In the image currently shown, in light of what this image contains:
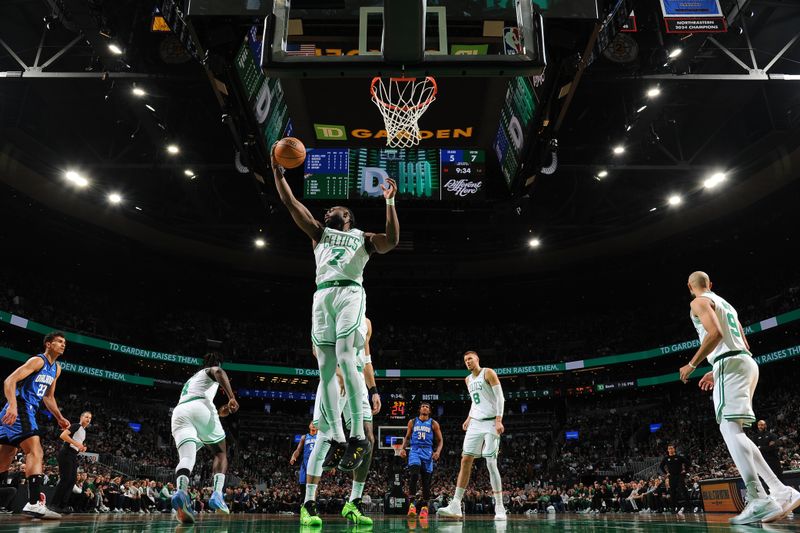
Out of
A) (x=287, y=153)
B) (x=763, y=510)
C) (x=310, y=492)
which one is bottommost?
(x=763, y=510)

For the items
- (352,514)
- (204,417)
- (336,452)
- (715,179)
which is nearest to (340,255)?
(336,452)

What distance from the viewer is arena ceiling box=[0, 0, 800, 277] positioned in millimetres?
12969

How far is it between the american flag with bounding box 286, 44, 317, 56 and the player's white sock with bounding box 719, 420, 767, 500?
574 centimetres

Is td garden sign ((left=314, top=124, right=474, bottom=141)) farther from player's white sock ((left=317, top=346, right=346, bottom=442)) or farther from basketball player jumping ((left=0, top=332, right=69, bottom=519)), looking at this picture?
player's white sock ((left=317, top=346, right=346, bottom=442))

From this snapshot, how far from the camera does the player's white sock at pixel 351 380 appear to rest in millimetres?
4547

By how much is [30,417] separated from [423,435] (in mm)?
6430

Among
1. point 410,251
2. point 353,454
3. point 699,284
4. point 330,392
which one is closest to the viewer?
point 353,454

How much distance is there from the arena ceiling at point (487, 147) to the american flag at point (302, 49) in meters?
1.67

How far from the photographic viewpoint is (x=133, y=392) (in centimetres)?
3244

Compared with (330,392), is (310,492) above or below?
below

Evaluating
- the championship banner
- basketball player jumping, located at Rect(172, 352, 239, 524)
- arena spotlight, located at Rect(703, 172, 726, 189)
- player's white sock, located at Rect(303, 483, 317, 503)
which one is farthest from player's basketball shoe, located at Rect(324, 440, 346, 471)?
arena spotlight, located at Rect(703, 172, 726, 189)

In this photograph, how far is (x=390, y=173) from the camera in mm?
11977

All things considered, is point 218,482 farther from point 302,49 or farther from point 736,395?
point 736,395

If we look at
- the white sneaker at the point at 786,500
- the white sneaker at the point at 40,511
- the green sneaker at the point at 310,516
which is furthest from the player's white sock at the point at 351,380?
the white sneaker at the point at 40,511
